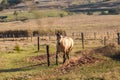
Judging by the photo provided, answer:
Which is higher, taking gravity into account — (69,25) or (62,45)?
(62,45)

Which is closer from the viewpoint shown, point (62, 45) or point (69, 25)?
point (62, 45)

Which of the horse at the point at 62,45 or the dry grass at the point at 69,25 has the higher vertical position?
the horse at the point at 62,45

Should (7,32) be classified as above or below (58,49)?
below

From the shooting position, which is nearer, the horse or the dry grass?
the horse

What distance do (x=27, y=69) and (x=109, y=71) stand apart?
5011 millimetres

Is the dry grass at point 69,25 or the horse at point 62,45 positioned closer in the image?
the horse at point 62,45

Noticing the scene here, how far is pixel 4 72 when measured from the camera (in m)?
20.1

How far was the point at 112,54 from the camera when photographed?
22719 mm

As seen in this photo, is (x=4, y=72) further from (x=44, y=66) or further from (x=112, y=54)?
(x=112, y=54)

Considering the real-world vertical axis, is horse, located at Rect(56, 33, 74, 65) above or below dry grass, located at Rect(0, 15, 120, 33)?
above

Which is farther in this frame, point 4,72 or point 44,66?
point 44,66

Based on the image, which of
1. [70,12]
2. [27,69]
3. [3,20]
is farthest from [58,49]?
[70,12]

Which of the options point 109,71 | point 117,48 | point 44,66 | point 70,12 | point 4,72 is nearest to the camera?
point 109,71

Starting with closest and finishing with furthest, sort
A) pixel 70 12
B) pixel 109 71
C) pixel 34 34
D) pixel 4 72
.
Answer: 1. pixel 109 71
2. pixel 4 72
3. pixel 34 34
4. pixel 70 12
